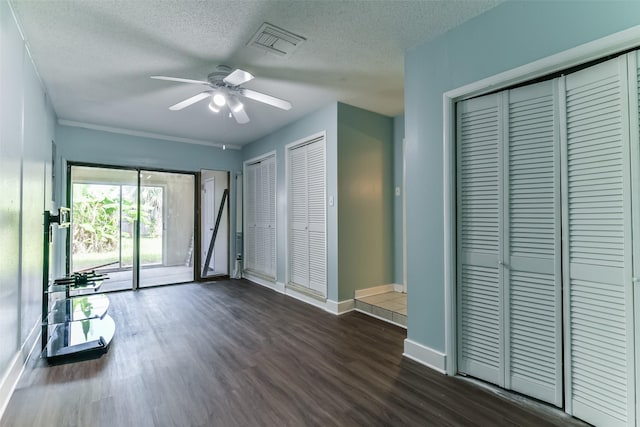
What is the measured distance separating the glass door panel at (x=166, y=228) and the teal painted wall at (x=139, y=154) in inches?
9.3

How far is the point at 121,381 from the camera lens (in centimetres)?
220

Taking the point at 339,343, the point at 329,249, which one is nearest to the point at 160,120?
the point at 329,249

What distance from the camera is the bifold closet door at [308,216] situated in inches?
159

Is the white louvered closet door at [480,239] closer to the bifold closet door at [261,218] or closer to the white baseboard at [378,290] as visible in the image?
the white baseboard at [378,290]

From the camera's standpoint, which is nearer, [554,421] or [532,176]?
[554,421]

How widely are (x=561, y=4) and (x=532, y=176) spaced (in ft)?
3.25

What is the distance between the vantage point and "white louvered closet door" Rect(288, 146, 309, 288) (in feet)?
14.3

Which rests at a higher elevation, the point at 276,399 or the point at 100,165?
the point at 100,165

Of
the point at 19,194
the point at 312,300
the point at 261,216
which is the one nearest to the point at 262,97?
the point at 19,194

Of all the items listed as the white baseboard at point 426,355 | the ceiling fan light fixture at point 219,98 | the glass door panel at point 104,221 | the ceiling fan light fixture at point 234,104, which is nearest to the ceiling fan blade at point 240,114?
the ceiling fan light fixture at point 234,104

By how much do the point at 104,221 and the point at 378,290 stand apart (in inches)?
178

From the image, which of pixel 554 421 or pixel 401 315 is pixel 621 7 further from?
pixel 401 315

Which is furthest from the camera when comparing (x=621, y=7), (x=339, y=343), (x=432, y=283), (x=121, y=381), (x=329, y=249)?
(x=329, y=249)

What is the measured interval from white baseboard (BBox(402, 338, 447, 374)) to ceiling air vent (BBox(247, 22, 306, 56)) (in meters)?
2.64
